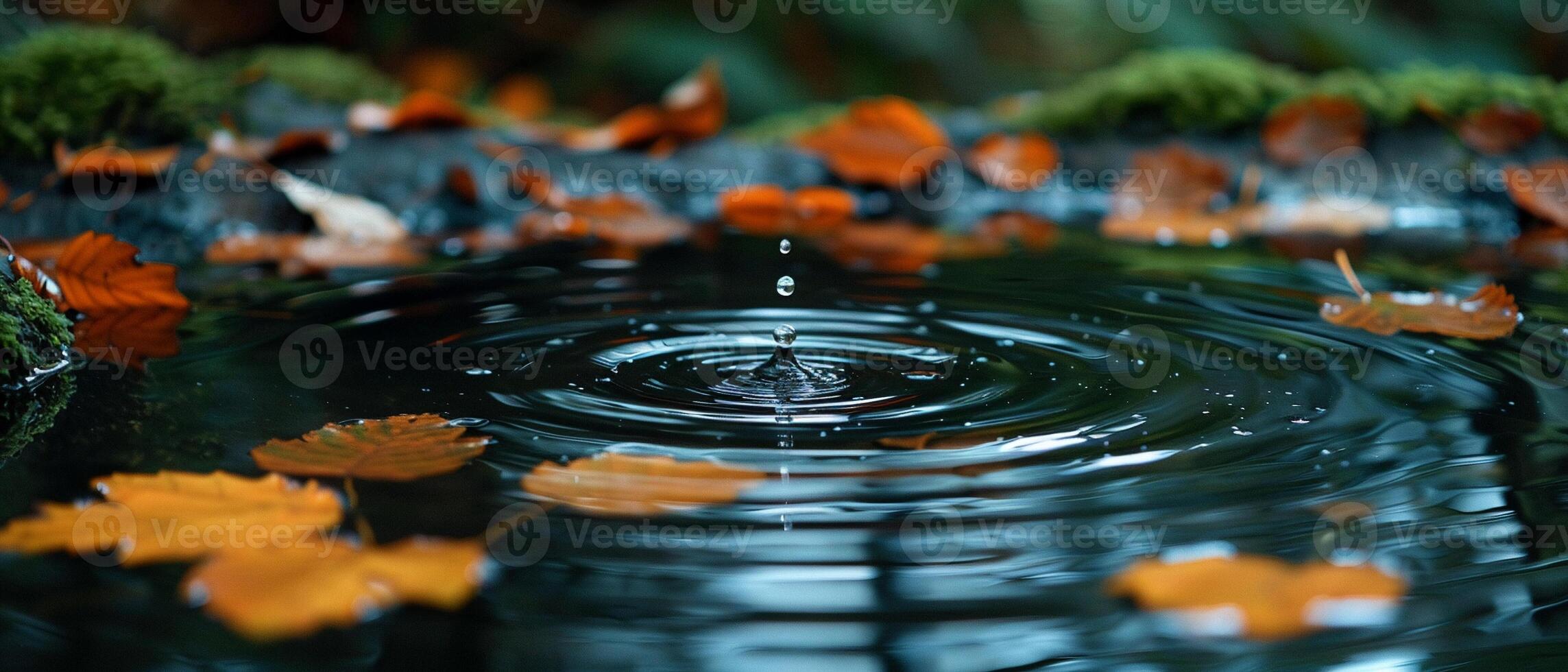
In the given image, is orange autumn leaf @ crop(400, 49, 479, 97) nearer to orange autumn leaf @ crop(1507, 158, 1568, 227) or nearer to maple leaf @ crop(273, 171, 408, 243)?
maple leaf @ crop(273, 171, 408, 243)

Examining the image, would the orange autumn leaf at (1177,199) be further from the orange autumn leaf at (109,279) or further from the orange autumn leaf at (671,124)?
the orange autumn leaf at (109,279)

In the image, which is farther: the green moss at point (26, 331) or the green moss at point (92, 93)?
the green moss at point (92, 93)

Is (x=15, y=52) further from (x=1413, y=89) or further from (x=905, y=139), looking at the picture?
(x=1413, y=89)

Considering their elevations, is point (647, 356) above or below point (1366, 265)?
below

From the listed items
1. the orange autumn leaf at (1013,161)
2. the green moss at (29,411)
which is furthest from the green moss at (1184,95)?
the green moss at (29,411)

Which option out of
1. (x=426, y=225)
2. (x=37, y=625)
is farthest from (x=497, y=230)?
(x=37, y=625)

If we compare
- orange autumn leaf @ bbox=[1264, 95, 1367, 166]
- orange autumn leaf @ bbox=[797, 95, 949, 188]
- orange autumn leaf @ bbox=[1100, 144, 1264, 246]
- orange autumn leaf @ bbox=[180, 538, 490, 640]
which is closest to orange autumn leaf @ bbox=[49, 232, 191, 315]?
orange autumn leaf @ bbox=[180, 538, 490, 640]
